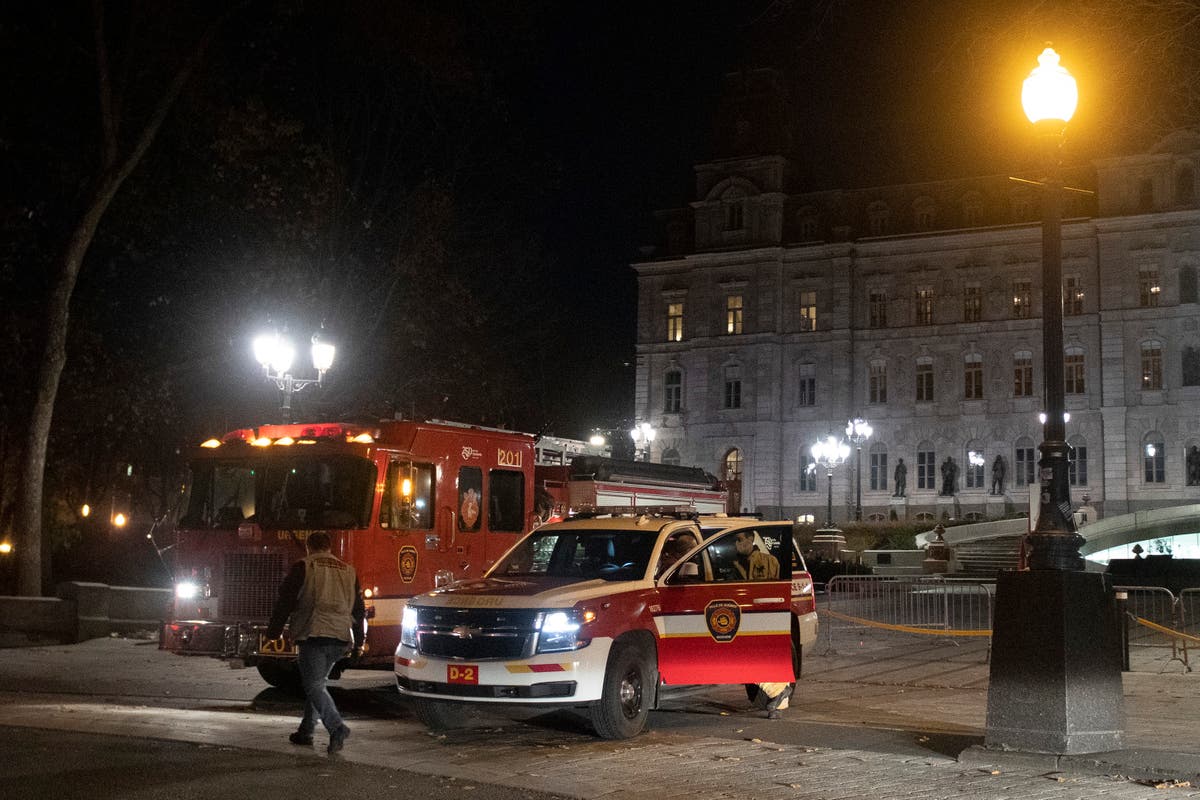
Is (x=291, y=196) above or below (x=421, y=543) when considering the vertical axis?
above

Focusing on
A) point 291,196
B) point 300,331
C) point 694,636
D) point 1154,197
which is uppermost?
point 1154,197

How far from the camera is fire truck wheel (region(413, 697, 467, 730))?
11453mm

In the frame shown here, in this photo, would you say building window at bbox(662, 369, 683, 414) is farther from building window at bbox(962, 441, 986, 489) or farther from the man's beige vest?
the man's beige vest

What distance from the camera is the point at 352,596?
10711 millimetres

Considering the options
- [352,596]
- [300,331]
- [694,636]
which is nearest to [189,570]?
[352,596]

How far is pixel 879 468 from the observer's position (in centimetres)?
6831

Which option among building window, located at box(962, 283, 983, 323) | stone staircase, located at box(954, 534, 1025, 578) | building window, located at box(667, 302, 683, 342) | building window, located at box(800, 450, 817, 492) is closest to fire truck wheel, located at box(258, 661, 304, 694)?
stone staircase, located at box(954, 534, 1025, 578)

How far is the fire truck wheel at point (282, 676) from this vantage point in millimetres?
14781

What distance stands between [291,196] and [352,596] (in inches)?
662

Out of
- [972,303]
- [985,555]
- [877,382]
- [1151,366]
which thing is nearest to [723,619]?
[985,555]

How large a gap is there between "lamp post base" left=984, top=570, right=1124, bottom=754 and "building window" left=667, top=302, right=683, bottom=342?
63.3 metres

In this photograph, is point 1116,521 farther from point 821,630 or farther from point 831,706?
point 831,706

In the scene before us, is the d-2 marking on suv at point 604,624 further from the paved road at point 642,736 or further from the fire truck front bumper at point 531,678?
Result: the paved road at point 642,736

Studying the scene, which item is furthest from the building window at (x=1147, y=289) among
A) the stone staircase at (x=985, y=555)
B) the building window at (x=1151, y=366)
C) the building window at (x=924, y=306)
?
the stone staircase at (x=985, y=555)
